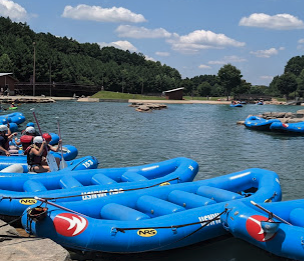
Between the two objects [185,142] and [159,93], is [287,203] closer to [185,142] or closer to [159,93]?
[185,142]

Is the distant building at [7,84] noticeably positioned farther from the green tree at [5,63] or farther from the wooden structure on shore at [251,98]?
the wooden structure on shore at [251,98]

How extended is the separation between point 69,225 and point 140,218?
4.22 feet

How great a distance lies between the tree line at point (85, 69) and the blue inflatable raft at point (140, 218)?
212ft

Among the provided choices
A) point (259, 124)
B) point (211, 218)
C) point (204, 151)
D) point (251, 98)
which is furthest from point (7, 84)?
point (211, 218)

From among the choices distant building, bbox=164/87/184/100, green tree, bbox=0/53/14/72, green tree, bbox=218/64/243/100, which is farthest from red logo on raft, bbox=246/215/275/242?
green tree, bbox=218/64/243/100

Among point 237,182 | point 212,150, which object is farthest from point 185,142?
point 237,182

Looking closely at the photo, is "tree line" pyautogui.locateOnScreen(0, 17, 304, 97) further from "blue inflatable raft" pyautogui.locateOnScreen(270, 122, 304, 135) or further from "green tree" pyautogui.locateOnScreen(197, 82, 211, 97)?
"blue inflatable raft" pyautogui.locateOnScreen(270, 122, 304, 135)

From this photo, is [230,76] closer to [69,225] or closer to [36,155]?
[36,155]

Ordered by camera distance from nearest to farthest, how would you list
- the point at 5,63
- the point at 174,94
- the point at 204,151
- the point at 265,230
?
1. the point at 265,230
2. the point at 204,151
3. the point at 5,63
4. the point at 174,94

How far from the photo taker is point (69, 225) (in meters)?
6.82

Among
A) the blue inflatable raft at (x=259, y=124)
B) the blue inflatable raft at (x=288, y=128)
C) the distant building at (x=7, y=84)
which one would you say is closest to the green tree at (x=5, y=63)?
the distant building at (x=7, y=84)

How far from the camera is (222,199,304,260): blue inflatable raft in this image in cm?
676

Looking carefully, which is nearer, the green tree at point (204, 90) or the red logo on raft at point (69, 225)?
the red logo on raft at point (69, 225)

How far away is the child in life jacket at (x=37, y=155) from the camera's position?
974 centimetres
